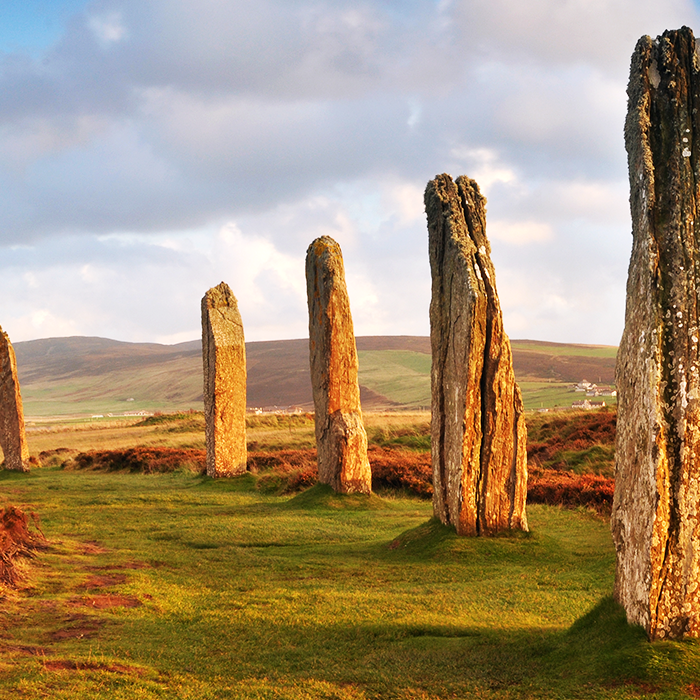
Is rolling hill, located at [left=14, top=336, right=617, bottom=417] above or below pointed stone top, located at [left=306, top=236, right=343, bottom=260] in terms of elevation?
below

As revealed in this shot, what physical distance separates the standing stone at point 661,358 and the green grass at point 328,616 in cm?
51

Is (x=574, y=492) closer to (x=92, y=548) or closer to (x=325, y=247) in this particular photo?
(x=325, y=247)

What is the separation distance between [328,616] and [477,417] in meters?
4.71

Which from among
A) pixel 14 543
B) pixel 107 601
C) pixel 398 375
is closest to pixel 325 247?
pixel 14 543

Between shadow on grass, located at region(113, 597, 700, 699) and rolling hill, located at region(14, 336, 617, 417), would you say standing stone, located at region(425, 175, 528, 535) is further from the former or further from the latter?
rolling hill, located at region(14, 336, 617, 417)

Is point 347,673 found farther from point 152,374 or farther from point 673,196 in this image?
point 152,374

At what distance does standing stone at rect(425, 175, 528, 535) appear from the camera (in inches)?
458

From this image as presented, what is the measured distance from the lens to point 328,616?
793 cm

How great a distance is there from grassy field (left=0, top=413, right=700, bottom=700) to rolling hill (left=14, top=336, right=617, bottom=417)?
57674 mm

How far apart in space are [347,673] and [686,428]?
11.4 feet

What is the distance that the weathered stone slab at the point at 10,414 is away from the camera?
24.0m

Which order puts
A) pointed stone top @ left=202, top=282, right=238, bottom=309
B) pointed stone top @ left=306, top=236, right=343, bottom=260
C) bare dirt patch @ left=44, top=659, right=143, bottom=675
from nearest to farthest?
bare dirt patch @ left=44, top=659, right=143, bottom=675 → pointed stone top @ left=306, top=236, right=343, bottom=260 → pointed stone top @ left=202, top=282, right=238, bottom=309

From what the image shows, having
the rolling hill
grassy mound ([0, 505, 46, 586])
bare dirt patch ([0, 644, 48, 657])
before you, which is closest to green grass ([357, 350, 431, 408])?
the rolling hill

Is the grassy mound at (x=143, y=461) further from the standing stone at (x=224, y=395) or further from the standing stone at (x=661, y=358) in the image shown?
the standing stone at (x=661, y=358)
